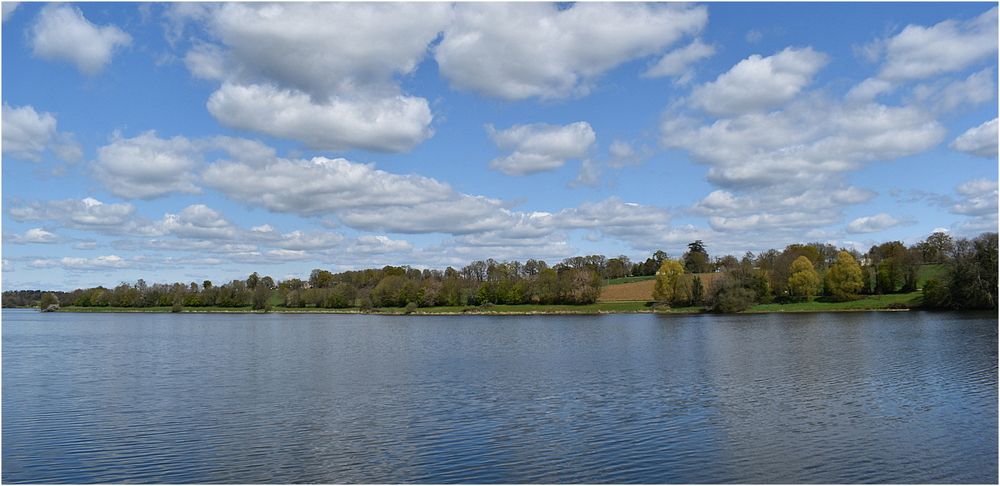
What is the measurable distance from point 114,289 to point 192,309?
33.2m

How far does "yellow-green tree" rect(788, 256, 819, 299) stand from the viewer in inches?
4341

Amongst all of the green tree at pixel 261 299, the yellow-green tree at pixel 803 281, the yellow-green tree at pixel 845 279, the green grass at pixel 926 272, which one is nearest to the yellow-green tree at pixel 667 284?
the yellow-green tree at pixel 803 281

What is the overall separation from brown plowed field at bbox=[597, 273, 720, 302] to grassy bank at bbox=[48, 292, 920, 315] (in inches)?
183

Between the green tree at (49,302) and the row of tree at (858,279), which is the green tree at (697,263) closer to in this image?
the row of tree at (858,279)

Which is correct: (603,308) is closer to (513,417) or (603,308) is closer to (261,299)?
(261,299)

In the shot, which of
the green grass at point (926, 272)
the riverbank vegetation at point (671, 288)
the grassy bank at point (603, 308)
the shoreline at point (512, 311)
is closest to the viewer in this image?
the riverbank vegetation at point (671, 288)

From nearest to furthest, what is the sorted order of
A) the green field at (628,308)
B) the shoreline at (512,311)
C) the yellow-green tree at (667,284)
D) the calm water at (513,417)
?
the calm water at (513,417) → the green field at (628,308) → the shoreline at (512,311) → the yellow-green tree at (667,284)

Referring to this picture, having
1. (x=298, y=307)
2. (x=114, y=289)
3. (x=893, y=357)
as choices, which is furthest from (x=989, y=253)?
(x=114, y=289)

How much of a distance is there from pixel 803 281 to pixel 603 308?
3284 cm

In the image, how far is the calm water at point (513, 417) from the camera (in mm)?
16453

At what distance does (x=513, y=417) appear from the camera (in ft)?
73.2

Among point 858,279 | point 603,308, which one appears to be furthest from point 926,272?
point 603,308

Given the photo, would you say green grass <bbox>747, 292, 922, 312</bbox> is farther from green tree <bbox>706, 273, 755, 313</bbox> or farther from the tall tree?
the tall tree

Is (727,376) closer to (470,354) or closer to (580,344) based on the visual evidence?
(470,354)
